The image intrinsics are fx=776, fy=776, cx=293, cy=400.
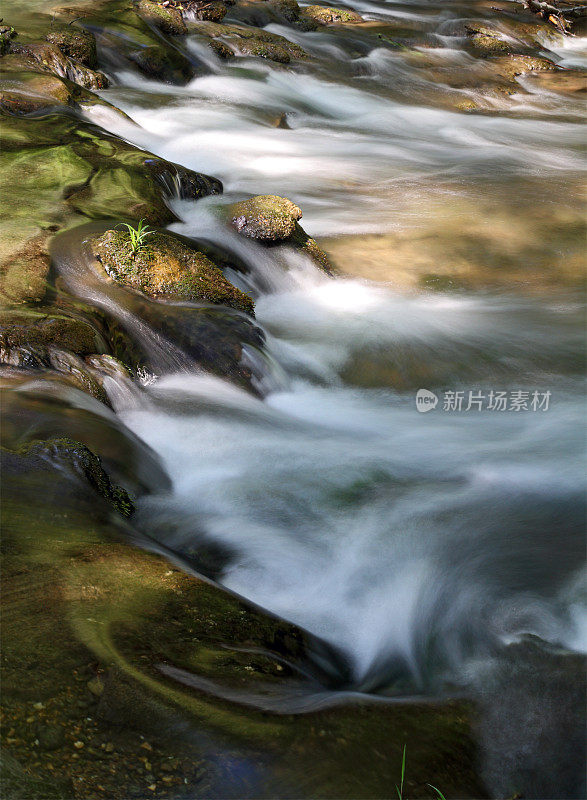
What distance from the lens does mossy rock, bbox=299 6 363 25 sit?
1555 cm

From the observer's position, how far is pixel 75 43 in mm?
9594

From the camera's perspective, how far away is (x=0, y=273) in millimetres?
4949

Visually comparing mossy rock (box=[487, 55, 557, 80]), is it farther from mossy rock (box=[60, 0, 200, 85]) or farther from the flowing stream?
mossy rock (box=[60, 0, 200, 85])

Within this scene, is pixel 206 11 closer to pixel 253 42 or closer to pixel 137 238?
pixel 253 42


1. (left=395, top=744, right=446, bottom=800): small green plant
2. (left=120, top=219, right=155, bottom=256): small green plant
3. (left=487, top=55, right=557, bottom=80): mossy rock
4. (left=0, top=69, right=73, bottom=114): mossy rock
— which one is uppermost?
(left=395, top=744, right=446, bottom=800): small green plant

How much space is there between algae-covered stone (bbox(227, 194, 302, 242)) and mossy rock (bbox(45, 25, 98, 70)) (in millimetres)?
4487

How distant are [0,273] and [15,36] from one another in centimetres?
562

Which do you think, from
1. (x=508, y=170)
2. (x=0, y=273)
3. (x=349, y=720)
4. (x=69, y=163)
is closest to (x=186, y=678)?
(x=349, y=720)

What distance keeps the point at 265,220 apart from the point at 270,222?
1.8 inches

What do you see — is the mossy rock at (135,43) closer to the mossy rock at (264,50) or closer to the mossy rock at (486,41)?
the mossy rock at (264,50)

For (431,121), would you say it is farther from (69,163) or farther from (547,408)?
(547,408)

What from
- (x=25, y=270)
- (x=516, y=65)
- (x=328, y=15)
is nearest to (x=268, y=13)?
(x=328, y=15)

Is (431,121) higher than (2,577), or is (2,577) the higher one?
(2,577)

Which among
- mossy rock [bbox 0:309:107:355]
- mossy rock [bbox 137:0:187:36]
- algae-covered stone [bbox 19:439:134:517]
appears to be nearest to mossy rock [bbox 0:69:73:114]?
mossy rock [bbox 0:309:107:355]
